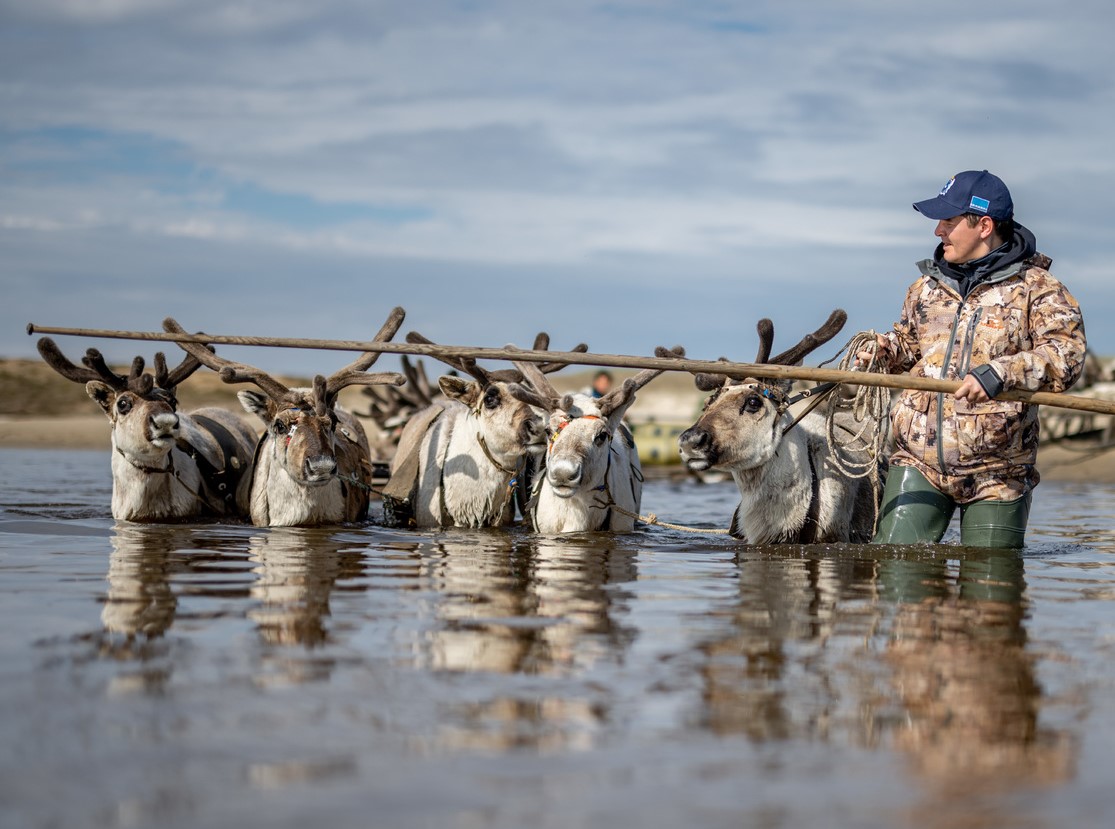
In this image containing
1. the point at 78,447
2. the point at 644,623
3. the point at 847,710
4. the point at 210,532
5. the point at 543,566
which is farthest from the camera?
the point at 78,447

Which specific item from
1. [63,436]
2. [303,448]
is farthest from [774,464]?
[63,436]

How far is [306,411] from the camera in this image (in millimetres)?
11023

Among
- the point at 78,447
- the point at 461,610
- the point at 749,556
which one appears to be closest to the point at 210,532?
the point at 749,556

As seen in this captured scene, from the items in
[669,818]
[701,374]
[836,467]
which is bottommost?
[669,818]

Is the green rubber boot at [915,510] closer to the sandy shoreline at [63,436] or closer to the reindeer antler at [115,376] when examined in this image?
the reindeer antler at [115,376]

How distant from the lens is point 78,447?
37031mm

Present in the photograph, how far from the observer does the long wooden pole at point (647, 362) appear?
7.61m

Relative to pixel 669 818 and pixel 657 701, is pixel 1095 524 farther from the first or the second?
pixel 669 818

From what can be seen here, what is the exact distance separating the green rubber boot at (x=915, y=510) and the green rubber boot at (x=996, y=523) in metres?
0.15

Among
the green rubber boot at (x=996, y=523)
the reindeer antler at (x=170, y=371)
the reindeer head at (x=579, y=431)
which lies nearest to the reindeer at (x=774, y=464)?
the reindeer head at (x=579, y=431)

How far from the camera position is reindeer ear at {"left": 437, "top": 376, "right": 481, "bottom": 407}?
10945mm

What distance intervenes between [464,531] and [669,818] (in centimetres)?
784

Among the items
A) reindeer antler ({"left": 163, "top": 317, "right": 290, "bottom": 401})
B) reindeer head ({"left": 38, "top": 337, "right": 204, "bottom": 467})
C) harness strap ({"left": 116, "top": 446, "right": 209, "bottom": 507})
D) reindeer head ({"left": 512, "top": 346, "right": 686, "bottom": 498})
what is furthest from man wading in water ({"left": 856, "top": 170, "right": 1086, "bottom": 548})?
harness strap ({"left": 116, "top": 446, "right": 209, "bottom": 507})

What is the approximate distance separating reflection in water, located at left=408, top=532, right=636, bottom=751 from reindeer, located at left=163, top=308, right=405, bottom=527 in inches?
71.0
